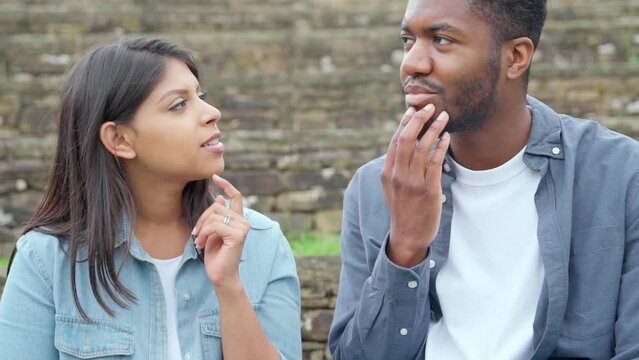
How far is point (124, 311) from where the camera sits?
135 inches

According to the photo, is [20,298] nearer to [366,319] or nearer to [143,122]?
[143,122]

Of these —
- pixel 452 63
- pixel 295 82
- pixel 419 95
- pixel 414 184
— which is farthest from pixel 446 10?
pixel 295 82

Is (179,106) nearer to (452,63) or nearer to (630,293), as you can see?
(452,63)

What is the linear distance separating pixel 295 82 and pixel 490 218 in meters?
5.99

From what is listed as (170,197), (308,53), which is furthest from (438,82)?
(308,53)

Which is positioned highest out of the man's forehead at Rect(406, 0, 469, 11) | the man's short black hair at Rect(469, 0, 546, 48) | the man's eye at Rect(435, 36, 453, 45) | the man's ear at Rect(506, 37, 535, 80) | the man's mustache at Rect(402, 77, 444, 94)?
the man's forehead at Rect(406, 0, 469, 11)

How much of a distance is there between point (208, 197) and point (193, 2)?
8.20 m

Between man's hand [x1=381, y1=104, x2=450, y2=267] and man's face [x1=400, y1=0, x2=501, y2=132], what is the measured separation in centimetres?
8

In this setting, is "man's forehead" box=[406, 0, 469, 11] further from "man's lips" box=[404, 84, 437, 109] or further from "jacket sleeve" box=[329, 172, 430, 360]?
"jacket sleeve" box=[329, 172, 430, 360]

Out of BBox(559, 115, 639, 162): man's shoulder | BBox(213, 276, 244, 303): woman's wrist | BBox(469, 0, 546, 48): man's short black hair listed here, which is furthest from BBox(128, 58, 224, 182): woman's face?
BBox(559, 115, 639, 162): man's shoulder

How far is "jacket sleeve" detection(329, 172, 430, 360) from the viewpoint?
10.7 feet

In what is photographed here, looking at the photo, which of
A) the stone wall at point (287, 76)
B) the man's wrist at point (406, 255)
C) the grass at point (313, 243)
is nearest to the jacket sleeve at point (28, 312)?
the man's wrist at point (406, 255)

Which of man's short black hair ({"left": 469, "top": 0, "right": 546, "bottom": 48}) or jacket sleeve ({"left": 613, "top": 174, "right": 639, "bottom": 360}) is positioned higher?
man's short black hair ({"left": 469, "top": 0, "right": 546, "bottom": 48})

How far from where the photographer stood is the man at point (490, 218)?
323cm
